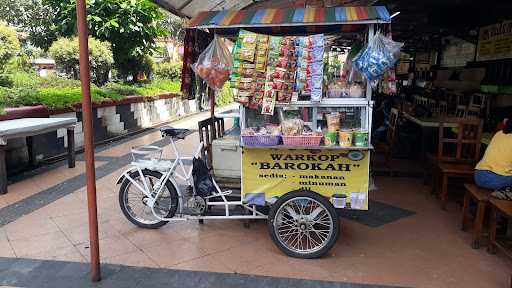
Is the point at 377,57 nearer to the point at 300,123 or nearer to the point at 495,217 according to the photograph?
the point at 300,123

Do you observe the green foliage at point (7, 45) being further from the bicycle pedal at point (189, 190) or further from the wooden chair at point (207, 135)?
the bicycle pedal at point (189, 190)

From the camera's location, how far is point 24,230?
422cm

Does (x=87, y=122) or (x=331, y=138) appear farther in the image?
(x=331, y=138)

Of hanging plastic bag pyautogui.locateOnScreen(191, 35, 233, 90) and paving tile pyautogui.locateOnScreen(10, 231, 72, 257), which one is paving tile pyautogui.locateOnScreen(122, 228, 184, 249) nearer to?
paving tile pyautogui.locateOnScreen(10, 231, 72, 257)

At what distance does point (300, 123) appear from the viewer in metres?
3.55

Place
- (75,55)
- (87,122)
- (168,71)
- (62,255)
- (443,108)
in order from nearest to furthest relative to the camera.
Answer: (87,122) < (62,255) < (443,108) < (75,55) < (168,71)

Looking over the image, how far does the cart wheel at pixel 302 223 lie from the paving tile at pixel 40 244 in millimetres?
2031

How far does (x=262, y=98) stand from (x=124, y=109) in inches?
286

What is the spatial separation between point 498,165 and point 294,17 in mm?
2484

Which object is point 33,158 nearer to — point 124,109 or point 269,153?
point 124,109

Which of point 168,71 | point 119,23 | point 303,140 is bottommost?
point 303,140

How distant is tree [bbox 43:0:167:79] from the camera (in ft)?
33.3

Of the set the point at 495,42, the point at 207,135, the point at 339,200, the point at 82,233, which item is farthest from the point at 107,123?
the point at 495,42

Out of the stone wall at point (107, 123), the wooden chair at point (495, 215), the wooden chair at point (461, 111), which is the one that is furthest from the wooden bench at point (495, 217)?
the stone wall at point (107, 123)
